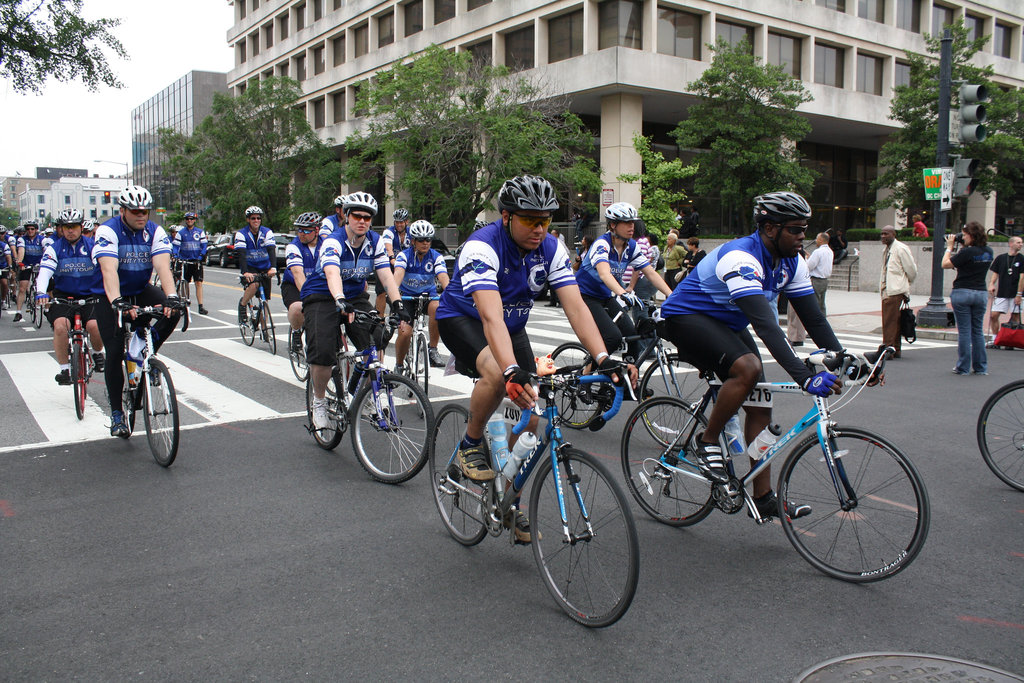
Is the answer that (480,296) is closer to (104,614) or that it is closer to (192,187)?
(104,614)

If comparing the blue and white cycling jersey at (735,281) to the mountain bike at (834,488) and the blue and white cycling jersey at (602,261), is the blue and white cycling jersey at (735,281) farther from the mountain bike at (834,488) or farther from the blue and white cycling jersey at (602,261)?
the blue and white cycling jersey at (602,261)

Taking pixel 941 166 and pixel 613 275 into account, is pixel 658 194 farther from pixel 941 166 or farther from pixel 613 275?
pixel 613 275

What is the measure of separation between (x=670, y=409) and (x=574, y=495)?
1693mm

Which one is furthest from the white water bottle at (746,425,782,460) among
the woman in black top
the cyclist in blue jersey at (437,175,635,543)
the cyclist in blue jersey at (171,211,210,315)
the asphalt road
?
the cyclist in blue jersey at (171,211,210,315)

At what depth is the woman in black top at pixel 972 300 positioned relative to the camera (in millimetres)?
10594

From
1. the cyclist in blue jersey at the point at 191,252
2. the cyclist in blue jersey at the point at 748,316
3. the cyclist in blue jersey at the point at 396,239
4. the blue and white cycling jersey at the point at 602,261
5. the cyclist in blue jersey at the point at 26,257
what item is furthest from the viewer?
the cyclist in blue jersey at the point at 191,252

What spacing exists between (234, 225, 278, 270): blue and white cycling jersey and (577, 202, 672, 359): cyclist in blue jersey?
6860 millimetres

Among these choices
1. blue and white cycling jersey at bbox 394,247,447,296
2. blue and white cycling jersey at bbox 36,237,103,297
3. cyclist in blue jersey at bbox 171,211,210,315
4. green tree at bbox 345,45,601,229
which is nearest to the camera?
blue and white cycling jersey at bbox 36,237,103,297

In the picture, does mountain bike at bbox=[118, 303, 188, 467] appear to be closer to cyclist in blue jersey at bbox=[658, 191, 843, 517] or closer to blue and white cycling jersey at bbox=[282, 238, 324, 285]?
blue and white cycling jersey at bbox=[282, 238, 324, 285]

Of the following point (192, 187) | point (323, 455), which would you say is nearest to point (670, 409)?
point (323, 455)

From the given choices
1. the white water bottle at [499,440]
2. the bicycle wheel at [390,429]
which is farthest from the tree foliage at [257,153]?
the white water bottle at [499,440]

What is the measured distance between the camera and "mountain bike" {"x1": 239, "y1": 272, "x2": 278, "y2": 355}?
12570 millimetres

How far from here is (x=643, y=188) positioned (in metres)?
31.1

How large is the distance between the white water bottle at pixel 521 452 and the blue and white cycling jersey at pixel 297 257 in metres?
5.69
